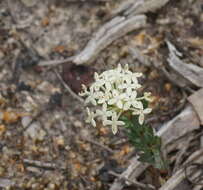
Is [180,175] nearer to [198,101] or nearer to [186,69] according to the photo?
[198,101]

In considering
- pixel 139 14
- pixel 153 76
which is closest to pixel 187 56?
pixel 153 76

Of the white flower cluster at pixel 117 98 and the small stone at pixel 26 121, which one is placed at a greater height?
the small stone at pixel 26 121

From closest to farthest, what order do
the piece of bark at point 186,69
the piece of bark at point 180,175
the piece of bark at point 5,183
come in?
the piece of bark at point 180,175 → the piece of bark at point 5,183 → the piece of bark at point 186,69

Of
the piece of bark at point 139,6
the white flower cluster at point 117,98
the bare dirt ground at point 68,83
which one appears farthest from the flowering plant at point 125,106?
the piece of bark at point 139,6

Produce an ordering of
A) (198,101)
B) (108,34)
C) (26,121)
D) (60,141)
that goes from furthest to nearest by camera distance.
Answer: (108,34) < (26,121) < (60,141) < (198,101)

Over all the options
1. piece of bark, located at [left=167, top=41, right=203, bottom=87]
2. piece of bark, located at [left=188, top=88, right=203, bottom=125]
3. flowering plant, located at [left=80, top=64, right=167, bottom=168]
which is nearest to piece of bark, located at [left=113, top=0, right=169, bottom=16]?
piece of bark, located at [left=167, top=41, right=203, bottom=87]

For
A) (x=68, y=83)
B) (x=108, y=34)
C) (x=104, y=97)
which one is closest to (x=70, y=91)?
(x=68, y=83)

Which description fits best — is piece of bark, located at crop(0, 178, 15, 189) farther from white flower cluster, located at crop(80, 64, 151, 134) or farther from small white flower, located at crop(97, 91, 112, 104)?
small white flower, located at crop(97, 91, 112, 104)

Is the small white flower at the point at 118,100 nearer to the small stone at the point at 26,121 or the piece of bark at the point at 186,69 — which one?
the piece of bark at the point at 186,69
